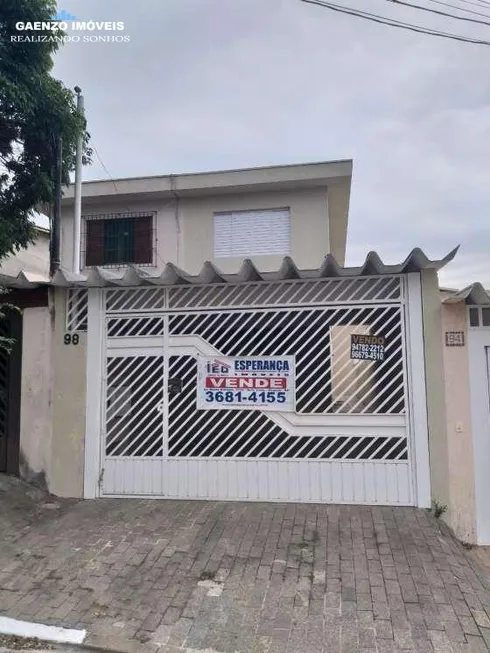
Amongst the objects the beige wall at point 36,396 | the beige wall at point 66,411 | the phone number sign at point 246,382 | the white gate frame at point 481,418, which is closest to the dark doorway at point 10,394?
the beige wall at point 36,396

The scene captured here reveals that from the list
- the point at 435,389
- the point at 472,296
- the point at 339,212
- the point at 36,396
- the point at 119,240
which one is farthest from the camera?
the point at 339,212

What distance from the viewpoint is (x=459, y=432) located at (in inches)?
211

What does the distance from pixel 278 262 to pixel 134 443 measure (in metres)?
6.03

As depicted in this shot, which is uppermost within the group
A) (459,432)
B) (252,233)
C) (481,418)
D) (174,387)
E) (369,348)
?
(252,233)

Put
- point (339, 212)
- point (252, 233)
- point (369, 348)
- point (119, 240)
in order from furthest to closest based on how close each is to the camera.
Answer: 1. point (339, 212)
2. point (119, 240)
3. point (252, 233)
4. point (369, 348)

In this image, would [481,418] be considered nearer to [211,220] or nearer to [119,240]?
[211,220]

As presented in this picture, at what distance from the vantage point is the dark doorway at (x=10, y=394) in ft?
20.5

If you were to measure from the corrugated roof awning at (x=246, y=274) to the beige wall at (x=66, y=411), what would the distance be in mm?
553

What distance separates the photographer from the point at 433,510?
5230 millimetres

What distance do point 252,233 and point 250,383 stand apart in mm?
5836

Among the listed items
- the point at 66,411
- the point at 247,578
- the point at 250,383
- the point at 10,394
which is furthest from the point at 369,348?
the point at 10,394

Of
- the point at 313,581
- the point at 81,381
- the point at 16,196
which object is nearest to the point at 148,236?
the point at 16,196

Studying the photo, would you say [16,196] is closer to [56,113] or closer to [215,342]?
[56,113]

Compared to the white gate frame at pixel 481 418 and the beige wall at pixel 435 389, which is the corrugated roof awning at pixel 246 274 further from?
the white gate frame at pixel 481 418
